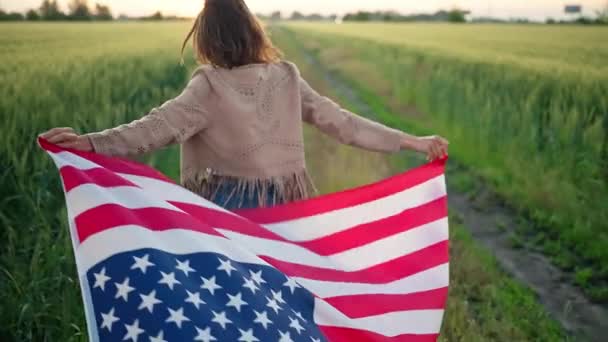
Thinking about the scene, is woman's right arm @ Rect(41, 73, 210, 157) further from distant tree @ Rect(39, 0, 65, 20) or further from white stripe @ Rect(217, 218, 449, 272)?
distant tree @ Rect(39, 0, 65, 20)

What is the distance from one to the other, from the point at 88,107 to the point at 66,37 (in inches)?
36.9

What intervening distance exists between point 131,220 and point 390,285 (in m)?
1.16

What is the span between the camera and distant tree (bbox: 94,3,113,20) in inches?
209

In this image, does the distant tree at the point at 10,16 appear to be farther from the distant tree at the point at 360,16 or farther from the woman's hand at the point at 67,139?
the distant tree at the point at 360,16

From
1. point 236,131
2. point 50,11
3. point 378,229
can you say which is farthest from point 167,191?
point 50,11

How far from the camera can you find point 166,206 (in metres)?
2.44

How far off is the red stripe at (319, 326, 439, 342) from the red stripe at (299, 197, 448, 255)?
1.35 feet

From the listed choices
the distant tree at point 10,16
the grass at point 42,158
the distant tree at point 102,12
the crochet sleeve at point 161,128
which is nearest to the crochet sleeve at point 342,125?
the crochet sleeve at point 161,128

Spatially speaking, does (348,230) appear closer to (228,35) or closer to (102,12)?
(228,35)

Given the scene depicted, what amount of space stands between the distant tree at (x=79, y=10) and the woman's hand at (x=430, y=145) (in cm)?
295

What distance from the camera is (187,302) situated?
87.2 inches

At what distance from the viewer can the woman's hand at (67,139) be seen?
8.14ft

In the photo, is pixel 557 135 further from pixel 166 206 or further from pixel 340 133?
pixel 166 206

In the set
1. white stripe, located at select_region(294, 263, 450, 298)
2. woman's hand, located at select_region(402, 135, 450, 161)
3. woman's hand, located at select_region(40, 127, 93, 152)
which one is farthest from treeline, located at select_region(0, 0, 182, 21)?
white stripe, located at select_region(294, 263, 450, 298)
